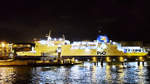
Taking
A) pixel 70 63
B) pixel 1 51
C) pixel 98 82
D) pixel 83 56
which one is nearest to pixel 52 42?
pixel 83 56

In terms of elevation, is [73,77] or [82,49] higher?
[82,49]

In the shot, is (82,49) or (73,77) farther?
(82,49)

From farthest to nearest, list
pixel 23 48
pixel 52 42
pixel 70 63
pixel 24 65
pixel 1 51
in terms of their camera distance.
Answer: pixel 23 48, pixel 52 42, pixel 1 51, pixel 70 63, pixel 24 65

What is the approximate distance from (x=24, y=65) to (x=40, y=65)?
334 cm

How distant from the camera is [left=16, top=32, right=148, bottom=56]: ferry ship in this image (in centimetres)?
8088

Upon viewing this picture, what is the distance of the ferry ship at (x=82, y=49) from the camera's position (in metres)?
80.9

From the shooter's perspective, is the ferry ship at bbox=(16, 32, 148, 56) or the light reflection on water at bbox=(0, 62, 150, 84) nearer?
the light reflection on water at bbox=(0, 62, 150, 84)

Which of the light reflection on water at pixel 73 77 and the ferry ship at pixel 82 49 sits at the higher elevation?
the ferry ship at pixel 82 49

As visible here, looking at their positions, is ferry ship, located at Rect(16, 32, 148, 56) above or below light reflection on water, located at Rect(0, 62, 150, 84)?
above

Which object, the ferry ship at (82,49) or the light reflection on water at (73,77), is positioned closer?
the light reflection on water at (73,77)

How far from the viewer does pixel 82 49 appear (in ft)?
269

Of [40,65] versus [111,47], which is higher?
[111,47]

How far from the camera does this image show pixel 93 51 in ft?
268

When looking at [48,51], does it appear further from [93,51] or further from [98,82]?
[98,82]
